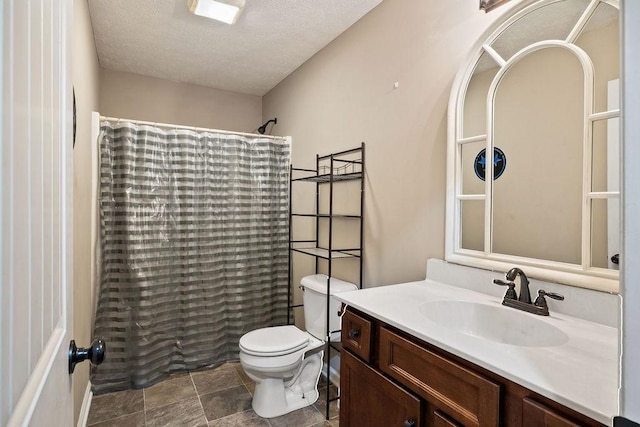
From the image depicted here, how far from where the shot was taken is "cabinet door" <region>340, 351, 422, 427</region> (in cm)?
107

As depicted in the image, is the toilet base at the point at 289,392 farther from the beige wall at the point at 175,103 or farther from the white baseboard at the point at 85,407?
the beige wall at the point at 175,103

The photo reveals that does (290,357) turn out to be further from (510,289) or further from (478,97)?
(478,97)

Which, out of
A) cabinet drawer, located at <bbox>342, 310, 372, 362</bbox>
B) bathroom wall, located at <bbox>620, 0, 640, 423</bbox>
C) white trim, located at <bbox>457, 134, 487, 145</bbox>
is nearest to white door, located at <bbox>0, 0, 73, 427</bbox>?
bathroom wall, located at <bbox>620, 0, 640, 423</bbox>

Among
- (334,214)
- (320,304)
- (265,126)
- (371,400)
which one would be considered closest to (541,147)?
(371,400)

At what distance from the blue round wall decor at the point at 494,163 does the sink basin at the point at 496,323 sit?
0.56m

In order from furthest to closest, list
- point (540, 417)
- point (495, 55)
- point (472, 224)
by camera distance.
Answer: point (472, 224), point (495, 55), point (540, 417)

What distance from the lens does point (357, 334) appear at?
4.28ft

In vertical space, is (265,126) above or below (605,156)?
above

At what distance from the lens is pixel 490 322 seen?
126cm

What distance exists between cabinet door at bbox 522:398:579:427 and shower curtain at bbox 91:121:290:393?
7.27 feet

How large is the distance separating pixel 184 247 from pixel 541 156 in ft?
7.48

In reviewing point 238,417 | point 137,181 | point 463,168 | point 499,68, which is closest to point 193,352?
point 238,417

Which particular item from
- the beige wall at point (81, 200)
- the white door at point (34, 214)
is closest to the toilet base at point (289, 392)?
the beige wall at point (81, 200)

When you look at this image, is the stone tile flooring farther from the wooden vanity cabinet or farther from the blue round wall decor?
the blue round wall decor
